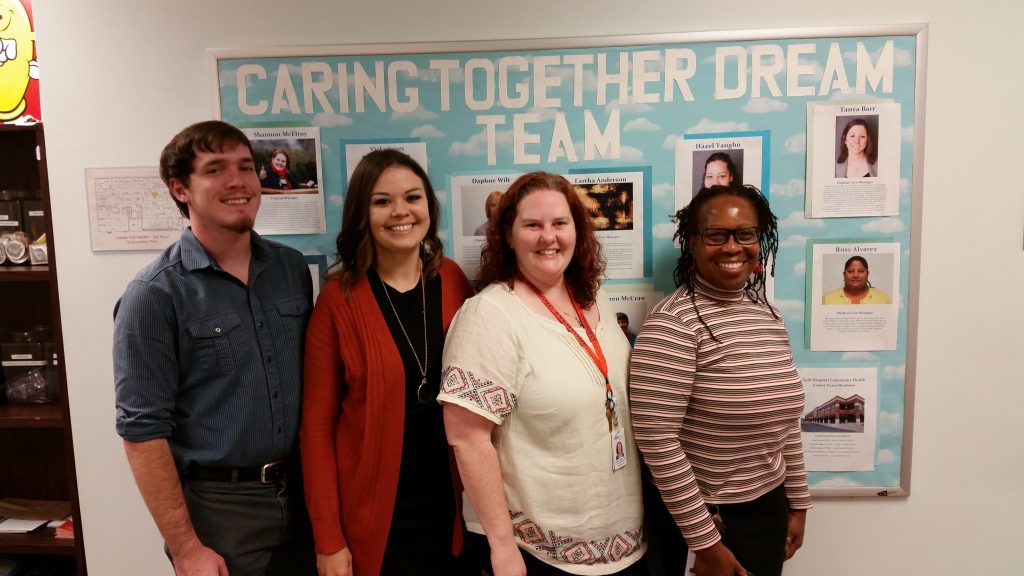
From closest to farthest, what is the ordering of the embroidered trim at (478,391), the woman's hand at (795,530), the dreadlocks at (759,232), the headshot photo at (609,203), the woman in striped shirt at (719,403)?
the embroidered trim at (478,391) → the woman in striped shirt at (719,403) → the dreadlocks at (759,232) → the woman's hand at (795,530) → the headshot photo at (609,203)

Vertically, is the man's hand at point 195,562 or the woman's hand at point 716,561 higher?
the man's hand at point 195,562

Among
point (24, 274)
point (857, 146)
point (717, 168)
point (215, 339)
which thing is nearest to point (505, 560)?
point (215, 339)

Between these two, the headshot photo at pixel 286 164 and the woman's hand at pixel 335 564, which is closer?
the woman's hand at pixel 335 564

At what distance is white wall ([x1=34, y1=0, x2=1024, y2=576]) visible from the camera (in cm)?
154

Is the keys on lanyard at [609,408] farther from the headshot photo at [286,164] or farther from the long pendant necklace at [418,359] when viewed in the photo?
the headshot photo at [286,164]

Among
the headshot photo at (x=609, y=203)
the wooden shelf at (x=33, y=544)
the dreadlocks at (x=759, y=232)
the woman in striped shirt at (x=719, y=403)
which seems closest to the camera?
the woman in striped shirt at (x=719, y=403)

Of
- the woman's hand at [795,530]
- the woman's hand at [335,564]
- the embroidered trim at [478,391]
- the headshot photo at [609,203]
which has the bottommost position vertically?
the woman's hand at [795,530]

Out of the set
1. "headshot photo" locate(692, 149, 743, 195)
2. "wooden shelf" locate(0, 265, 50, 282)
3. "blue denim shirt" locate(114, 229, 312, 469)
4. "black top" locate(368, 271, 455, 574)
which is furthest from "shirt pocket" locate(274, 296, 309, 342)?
"headshot photo" locate(692, 149, 743, 195)

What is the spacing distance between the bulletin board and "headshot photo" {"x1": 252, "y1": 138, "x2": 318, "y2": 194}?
0.02 metres

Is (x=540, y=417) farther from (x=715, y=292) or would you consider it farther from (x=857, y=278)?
(x=857, y=278)

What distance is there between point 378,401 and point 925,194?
67.2 inches

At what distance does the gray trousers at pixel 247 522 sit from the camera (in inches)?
49.5

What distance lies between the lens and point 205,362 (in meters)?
1.21

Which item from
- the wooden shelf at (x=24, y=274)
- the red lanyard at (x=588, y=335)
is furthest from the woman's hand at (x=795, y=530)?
the wooden shelf at (x=24, y=274)
